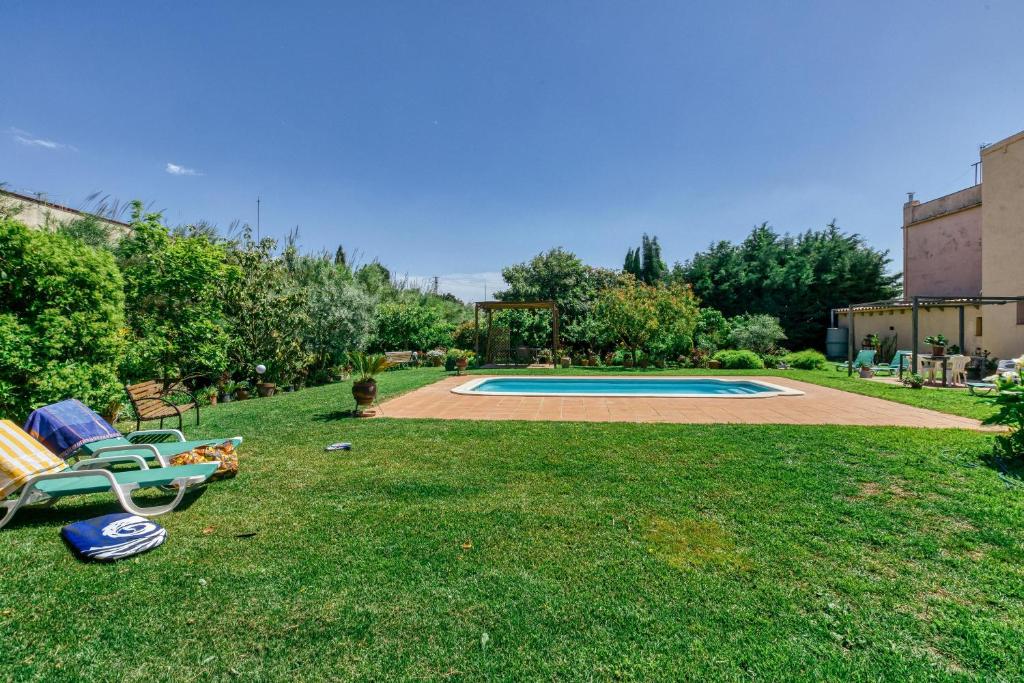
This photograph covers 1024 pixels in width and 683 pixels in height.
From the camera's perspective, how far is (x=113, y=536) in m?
3.06

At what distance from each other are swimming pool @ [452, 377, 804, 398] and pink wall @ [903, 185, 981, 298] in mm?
13995

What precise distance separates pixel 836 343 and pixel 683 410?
19.4 m

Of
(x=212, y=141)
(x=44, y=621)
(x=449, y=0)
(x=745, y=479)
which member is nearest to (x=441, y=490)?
(x=44, y=621)

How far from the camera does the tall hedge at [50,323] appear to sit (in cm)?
520

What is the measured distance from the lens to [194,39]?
9.58 m

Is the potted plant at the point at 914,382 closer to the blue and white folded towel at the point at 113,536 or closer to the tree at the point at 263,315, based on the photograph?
the blue and white folded towel at the point at 113,536

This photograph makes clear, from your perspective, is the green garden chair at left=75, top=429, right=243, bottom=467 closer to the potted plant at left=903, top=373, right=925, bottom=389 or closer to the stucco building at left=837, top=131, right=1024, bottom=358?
the potted plant at left=903, top=373, right=925, bottom=389

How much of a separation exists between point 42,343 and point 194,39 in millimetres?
8006

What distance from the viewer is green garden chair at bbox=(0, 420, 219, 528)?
3.32 metres

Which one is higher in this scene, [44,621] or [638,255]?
[638,255]

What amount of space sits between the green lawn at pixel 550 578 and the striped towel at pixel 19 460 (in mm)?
373

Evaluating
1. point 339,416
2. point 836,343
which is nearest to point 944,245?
point 836,343

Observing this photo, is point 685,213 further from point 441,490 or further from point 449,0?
point 441,490

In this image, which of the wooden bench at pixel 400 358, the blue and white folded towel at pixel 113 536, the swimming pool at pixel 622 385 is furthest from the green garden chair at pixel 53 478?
the wooden bench at pixel 400 358
